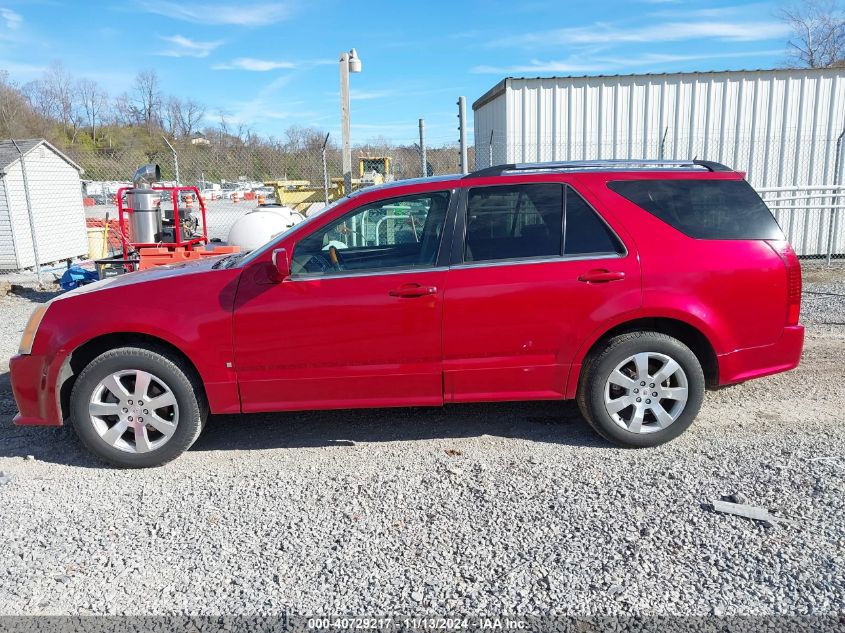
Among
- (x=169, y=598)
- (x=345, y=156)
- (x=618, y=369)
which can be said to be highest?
(x=345, y=156)

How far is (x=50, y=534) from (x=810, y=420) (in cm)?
490

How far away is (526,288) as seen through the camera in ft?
13.4

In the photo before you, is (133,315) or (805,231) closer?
(133,315)

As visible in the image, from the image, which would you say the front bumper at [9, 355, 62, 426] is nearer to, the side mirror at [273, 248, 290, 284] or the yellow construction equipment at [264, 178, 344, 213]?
the side mirror at [273, 248, 290, 284]

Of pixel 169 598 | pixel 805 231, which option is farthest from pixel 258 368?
pixel 805 231

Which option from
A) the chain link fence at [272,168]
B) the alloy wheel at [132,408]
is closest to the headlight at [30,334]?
the alloy wheel at [132,408]

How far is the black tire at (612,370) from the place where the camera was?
164 inches

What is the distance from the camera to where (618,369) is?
13.8 ft

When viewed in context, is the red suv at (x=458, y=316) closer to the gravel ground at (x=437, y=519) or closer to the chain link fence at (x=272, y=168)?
the gravel ground at (x=437, y=519)

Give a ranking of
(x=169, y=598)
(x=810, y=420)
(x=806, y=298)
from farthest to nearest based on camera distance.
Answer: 1. (x=806, y=298)
2. (x=810, y=420)
3. (x=169, y=598)

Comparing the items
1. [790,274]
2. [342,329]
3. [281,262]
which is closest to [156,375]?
[281,262]

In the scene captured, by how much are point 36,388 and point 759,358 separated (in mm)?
4689

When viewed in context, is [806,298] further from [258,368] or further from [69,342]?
[69,342]

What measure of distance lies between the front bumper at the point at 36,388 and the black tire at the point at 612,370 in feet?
11.1
